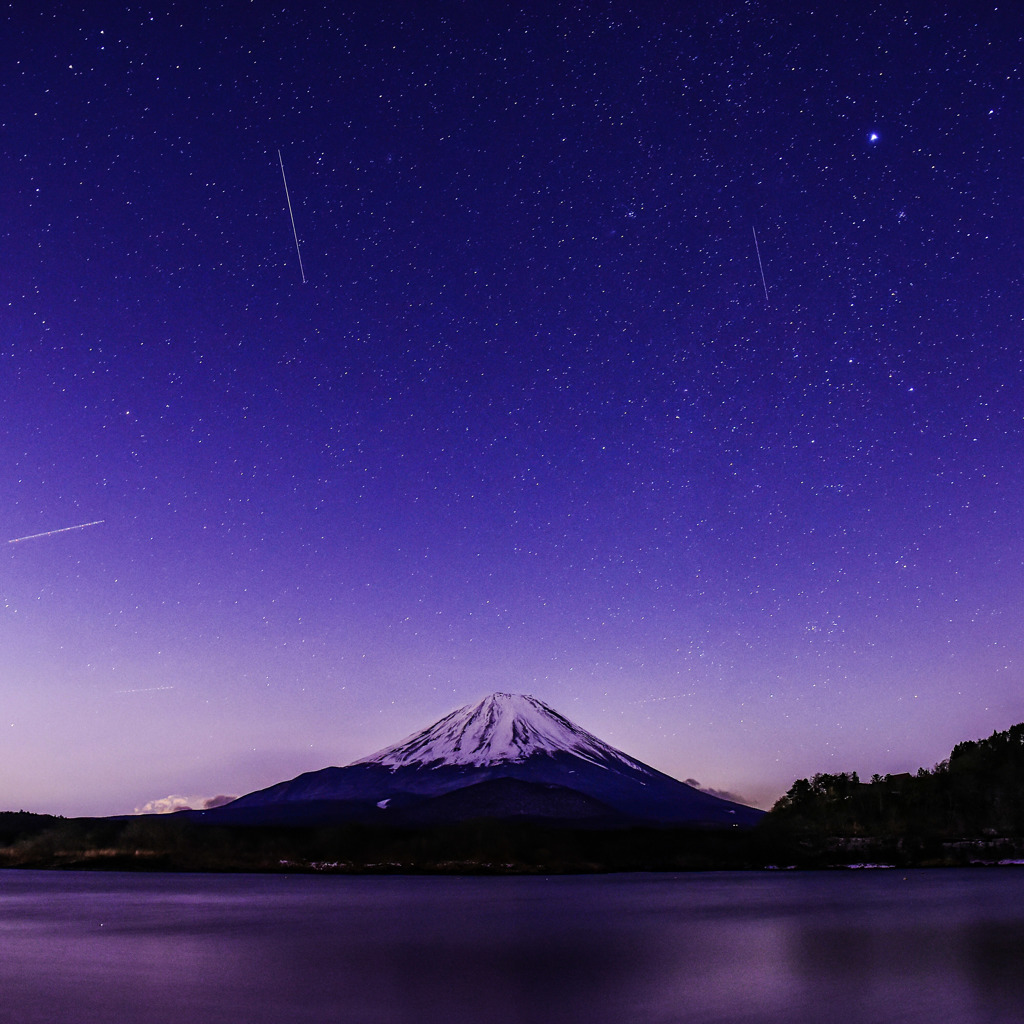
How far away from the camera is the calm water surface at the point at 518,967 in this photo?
66.3ft

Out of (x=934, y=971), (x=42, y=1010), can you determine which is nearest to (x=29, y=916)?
(x=42, y=1010)

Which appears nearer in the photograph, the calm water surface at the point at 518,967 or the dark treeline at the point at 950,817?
the calm water surface at the point at 518,967

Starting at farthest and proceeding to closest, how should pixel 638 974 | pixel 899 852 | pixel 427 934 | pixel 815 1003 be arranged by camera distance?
pixel 899 852 → pixel 427 934 → pixel 638 974 → pixel 815 1003

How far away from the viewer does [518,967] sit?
28.3m

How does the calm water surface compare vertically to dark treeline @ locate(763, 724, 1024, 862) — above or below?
below

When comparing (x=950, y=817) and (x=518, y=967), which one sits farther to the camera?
(x=950, y=817)

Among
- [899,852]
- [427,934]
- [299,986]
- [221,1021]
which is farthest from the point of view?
[899,852]

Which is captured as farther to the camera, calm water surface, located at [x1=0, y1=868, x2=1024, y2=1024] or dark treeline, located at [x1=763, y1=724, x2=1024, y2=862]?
dark treeline, located at [x1=763, y1=724, x2=1024, y2=862]

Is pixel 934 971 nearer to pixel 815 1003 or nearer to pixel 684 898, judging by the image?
pixel 815 1003

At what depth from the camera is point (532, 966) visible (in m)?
28.5

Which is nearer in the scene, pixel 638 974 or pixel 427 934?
pixel 638 974

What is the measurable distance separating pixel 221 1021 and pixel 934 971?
65.0 ft

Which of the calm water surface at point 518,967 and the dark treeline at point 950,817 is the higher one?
the dark treeline at point 950,817

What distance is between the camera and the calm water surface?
66.3 ft
